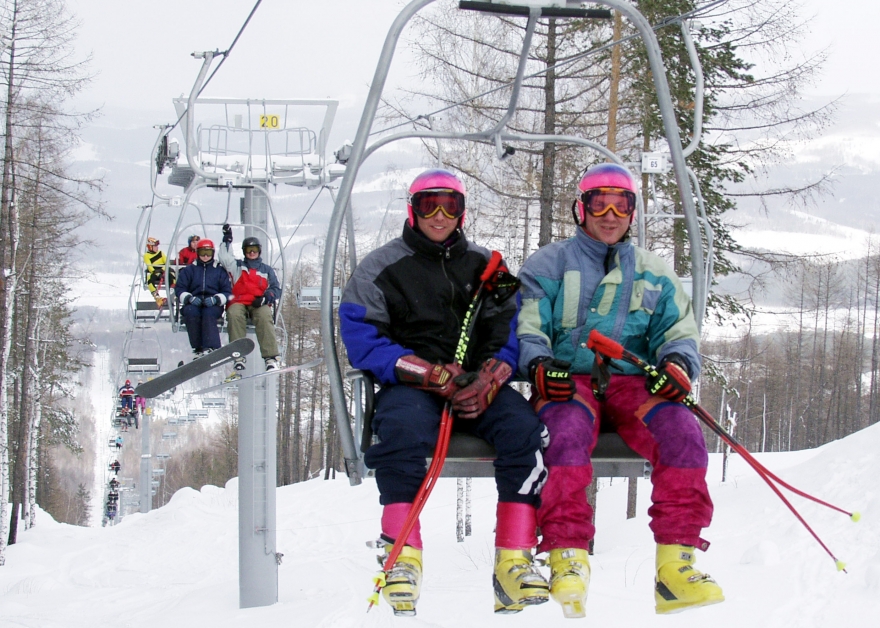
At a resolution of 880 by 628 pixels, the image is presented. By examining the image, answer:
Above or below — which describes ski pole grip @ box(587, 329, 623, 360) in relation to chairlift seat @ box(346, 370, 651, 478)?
above

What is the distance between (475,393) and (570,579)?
2.56ft

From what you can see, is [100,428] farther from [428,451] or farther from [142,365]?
[428,451]

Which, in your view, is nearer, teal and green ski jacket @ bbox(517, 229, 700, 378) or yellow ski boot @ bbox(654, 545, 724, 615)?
yellow ski boot @ bbox(654, 545, 724, 615)

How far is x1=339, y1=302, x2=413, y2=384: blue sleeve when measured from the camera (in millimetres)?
3600

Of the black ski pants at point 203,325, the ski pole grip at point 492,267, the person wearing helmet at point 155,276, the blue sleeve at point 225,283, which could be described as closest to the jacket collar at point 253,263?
the blue sleeve at point 225,283

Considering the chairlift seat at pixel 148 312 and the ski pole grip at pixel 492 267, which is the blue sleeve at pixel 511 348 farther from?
the chairlift seat at pixel 148 312

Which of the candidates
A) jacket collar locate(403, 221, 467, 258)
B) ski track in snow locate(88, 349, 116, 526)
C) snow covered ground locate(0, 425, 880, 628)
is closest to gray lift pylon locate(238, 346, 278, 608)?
snow covered ground locate(0, 425, 880, 628)

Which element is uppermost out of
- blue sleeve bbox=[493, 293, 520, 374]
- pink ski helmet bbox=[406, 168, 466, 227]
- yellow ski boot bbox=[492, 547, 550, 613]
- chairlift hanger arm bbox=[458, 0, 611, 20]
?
chairlift hanger arm bbox=[458, 0, 611, 20]

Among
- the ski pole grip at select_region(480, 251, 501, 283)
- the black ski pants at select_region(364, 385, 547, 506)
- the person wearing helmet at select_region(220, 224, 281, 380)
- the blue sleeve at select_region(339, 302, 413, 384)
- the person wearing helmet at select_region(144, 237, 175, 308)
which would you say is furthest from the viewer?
the person wearing helmet at select_region(144, 237, 175, 308)

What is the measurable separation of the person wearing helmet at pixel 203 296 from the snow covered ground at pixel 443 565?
3245 mm

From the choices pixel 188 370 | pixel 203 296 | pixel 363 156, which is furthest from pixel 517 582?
pixel 203 296

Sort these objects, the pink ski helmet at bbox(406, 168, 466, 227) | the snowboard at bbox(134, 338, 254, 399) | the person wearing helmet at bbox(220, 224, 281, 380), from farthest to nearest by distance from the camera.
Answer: the person wearing helmet at bbox(220, 224, 281, 380) → the snowboard at bbox(134, 338, 254, 399) → the pink ski helmet at bbox(406, 168, 466, 227)

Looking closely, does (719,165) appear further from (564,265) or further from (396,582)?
(396,582)

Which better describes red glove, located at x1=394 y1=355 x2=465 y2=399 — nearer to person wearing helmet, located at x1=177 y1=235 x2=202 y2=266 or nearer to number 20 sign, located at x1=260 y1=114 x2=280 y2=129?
person wearing helmet, located at x1=177 y1=235 x2=202 y2=266
